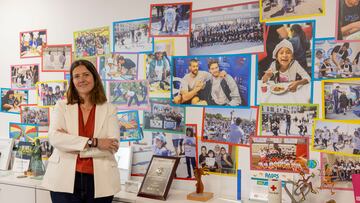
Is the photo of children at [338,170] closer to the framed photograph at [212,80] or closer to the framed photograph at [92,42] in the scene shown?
the framed photograph at [212,80]

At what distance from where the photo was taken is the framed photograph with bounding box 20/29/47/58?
299cm

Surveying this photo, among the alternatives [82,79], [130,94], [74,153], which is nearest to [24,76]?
[130,94]

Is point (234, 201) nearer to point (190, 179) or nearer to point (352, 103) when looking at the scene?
point (190, 179)

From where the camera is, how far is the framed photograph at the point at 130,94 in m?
2.56

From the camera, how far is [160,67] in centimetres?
249

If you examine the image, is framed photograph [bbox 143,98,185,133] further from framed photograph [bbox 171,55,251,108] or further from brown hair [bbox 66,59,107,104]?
brown hair [bbox 66,59,107,104]

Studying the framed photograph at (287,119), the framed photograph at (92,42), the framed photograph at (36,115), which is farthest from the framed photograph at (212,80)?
the framed photograph at (36,115)

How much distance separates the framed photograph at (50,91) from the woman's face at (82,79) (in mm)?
791

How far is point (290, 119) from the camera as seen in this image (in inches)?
83.4

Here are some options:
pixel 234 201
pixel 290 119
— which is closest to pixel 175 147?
pixel 234 201

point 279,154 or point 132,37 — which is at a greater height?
point 132,37

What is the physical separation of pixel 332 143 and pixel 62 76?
81.4 inches

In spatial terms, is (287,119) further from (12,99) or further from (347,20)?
(12,99)

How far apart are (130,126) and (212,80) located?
712mm
